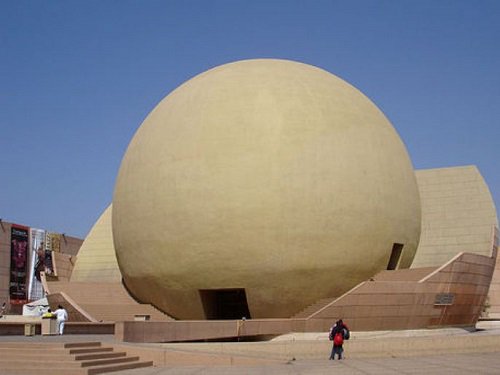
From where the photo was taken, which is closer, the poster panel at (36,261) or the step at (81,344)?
the step at (81,344)

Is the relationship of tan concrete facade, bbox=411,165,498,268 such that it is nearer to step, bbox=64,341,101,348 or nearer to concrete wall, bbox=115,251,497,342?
concrete wall, bbox=115,251,497,342

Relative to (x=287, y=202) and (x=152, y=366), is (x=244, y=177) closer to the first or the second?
(x=287, y=202)

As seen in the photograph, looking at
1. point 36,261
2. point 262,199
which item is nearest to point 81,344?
point 262,199

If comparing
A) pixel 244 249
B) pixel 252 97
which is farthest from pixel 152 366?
pixel 252 97

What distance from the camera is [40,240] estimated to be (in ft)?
180

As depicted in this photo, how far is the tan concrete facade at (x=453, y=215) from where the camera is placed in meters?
30.6

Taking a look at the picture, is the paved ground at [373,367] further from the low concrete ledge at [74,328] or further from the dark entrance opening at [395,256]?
the low concrete ledge at [74,328]

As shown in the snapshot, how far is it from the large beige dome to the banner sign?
28240mm

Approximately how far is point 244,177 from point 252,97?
3.32 metres

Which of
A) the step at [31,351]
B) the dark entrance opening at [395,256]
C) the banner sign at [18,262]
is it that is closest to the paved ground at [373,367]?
the step at [31,351]

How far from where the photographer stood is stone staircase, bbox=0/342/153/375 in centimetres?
1434

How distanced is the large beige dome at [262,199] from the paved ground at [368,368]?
6981mm

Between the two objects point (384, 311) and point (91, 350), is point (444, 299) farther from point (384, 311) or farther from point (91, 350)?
point (91, 350)

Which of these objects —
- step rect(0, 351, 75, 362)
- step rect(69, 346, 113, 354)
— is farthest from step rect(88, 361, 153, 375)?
step rect(69, 346, 113, 354)
